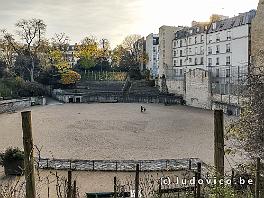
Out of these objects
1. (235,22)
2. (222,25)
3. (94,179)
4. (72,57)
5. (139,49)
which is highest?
(222,25)

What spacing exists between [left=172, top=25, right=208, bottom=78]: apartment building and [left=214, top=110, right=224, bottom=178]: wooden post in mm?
53884

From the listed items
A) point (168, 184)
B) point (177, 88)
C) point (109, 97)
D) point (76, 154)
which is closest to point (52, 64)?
point (109, 97)

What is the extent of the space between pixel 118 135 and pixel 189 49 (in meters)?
39.2

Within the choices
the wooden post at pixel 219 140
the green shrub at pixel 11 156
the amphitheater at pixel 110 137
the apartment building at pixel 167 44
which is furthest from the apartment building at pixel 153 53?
the wooden post at pixel 219 140

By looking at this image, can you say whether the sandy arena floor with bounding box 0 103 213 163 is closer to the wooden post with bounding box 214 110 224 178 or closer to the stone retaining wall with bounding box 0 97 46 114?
the stone retaining wall with bounding box 0 97 46 114

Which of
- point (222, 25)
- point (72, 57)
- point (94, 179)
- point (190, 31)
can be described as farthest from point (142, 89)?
point (94, 179)

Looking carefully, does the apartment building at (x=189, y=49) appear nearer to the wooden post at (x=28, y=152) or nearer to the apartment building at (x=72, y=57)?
the apartment building at (x=72, y=57)

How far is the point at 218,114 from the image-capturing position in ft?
21.6

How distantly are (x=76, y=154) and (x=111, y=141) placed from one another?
4507 millimetres

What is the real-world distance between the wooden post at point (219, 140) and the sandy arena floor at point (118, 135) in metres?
13.5

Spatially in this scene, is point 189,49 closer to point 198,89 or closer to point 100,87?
point 198,89

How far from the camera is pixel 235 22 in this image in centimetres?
5062

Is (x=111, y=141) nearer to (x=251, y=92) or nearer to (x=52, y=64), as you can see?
(x=251, y=92)

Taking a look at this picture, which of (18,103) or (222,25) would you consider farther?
(222,25)
